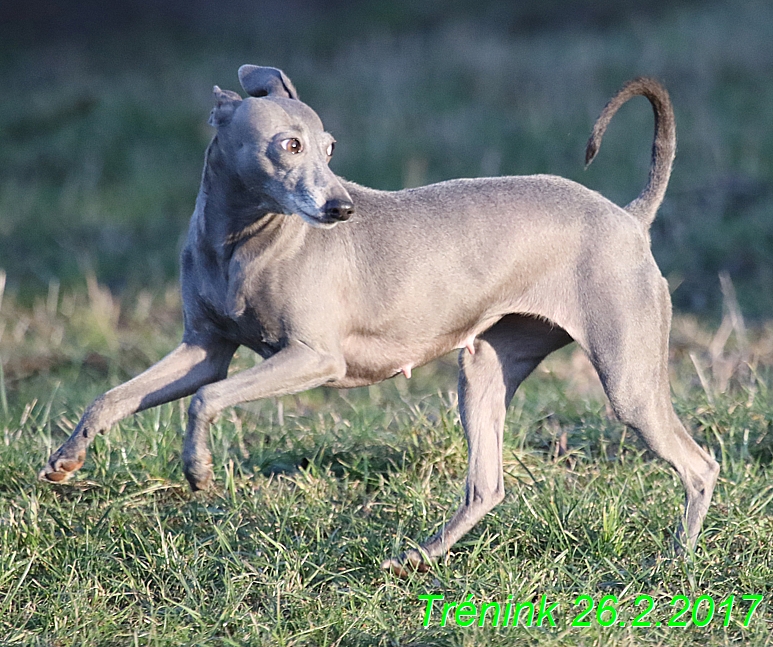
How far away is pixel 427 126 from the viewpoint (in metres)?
11.7

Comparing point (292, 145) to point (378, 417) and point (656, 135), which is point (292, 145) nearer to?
point (656, 135)

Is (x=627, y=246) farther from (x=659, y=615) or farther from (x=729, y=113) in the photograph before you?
(x=729, y=113)

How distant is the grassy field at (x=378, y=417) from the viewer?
381cm

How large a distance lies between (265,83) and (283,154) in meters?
0.45

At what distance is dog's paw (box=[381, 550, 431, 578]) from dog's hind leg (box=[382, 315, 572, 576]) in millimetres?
139

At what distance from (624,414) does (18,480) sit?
233 cm

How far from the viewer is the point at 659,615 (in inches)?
147

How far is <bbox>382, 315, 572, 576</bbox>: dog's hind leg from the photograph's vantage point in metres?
4.20

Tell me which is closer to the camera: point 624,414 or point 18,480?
point 624,414

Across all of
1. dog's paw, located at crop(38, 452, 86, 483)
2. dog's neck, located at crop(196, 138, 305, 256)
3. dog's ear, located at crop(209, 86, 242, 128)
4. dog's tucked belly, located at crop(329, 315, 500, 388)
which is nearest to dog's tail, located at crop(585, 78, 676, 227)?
dog's tucked belly, located at crop(329, 315, 500, 388)

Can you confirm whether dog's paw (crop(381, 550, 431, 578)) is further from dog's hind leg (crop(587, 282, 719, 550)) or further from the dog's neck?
the dog's neck

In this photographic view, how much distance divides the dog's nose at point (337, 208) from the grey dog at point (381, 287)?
141 mm

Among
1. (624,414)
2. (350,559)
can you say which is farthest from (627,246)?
(350,559)

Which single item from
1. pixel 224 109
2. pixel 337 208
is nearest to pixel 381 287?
pixel 337 208
